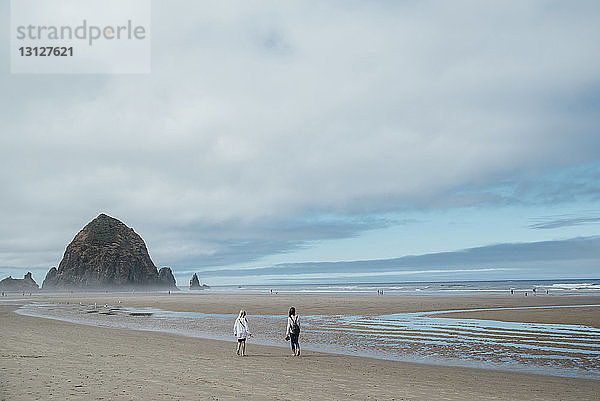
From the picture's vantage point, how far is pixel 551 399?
1409 cm

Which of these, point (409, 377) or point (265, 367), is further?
point (265, 367)

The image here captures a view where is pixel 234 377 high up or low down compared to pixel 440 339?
up

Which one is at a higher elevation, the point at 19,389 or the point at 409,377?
the point at 19,389

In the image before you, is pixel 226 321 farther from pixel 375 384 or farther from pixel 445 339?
pixel 375 384

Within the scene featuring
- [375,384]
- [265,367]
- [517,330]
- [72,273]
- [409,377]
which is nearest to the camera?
[375,384]

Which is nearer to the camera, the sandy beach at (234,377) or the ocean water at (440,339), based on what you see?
the sandy beach at (234,377)

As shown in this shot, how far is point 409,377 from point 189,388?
26.0ft

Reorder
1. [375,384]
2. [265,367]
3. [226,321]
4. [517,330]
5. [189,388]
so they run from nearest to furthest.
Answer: [189,388]
[375,384]
[265,367]
[517,330]
[226,321]

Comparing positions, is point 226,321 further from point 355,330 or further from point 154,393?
point 154,393

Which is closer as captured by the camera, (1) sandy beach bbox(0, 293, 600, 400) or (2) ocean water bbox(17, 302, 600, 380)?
(1) sandy beach bbox(0, 293, 600, 400)

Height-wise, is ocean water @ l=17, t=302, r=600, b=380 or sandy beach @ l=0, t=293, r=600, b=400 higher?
sandy beach @ l=0, t=293, r=600, b=400

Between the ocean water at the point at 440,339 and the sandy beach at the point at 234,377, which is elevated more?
the sandy beach at the point at 234,377

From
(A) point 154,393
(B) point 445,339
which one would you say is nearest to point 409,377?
(A) point 154,393

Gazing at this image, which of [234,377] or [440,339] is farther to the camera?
[440,339]
